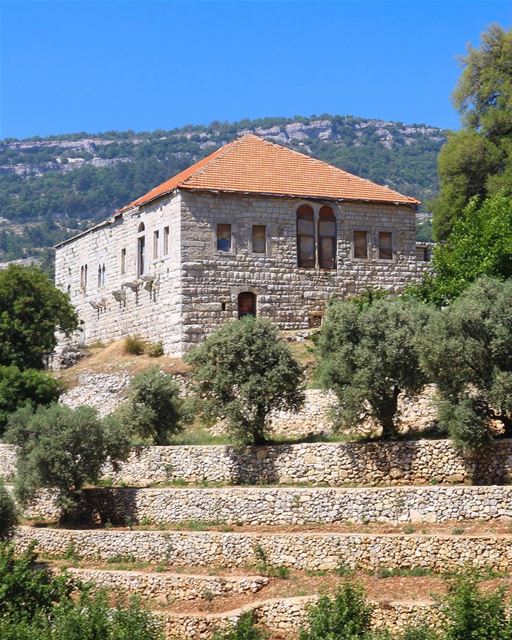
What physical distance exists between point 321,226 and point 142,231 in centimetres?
715

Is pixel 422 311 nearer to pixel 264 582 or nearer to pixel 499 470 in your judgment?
pixel 499 470

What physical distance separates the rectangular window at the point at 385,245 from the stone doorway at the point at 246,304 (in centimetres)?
586

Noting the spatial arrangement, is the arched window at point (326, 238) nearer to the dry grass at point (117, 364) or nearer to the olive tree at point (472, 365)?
the dry grass at point (117, 364)

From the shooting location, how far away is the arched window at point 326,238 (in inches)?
2030

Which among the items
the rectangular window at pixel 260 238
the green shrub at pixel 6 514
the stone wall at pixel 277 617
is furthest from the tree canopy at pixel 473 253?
the stone wall at pixel 277 617

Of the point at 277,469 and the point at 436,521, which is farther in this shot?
the point at 277,469

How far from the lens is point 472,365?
3631 cm

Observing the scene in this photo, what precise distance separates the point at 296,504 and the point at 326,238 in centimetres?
1786

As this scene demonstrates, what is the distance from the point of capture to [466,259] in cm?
4769

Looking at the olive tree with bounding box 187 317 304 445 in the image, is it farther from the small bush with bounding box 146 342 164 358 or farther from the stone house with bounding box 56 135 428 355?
the small bush with bounding box 146 342 164 358

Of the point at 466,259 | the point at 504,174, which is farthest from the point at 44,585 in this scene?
the point at 504,174

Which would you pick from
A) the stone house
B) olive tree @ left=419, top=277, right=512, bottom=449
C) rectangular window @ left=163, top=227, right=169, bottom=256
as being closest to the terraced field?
olive tree @ left=419, top=277, right=512, bottom=449

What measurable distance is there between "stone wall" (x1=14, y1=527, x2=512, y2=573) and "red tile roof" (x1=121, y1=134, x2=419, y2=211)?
53.8 ft

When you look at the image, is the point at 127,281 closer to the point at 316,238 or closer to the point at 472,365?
the point at 316,238
